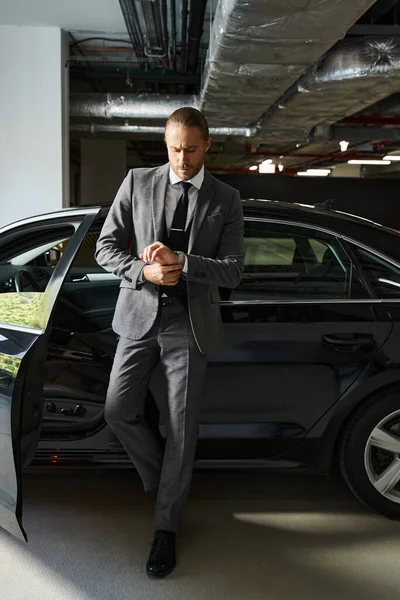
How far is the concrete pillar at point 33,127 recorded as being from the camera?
5.00 meters

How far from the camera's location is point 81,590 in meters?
1.90

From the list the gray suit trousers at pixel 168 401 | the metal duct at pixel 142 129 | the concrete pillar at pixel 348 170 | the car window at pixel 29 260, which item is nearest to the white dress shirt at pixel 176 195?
the gray suit trousers at pixel 168 401

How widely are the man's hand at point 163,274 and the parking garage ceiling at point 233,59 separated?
1650 millimetres

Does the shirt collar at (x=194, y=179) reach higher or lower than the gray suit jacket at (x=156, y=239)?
higher

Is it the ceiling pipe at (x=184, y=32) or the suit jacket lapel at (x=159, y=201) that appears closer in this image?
the suit jacket lapel at (x=159, y=201)

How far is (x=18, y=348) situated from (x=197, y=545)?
102 centimetres

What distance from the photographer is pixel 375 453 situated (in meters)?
2.29

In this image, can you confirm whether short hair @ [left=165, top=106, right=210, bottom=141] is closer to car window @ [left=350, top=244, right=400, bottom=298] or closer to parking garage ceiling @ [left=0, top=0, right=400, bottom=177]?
car window @ [left=350, top=244, right=400, bottom=298]

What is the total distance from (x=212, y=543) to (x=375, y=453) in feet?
2.47

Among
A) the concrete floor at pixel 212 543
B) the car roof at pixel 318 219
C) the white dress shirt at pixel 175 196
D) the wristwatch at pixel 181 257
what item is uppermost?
the white dress shirt at pixel 175 196

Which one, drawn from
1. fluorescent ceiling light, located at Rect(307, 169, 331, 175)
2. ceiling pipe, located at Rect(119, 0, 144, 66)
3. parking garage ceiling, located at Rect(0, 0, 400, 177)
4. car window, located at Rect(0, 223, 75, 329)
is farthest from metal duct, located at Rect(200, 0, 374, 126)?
fluorescent ceiling light, located at Rect(307, 169, 331, 175)

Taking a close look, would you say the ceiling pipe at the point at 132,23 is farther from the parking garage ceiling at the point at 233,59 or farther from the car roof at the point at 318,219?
the car roof at the point at 318,219

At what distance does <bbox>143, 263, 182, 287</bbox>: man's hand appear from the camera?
5.62 ft

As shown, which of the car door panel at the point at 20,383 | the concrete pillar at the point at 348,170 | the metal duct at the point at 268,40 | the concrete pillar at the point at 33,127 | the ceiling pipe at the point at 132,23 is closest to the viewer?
the car door panel at the point at 20,383
